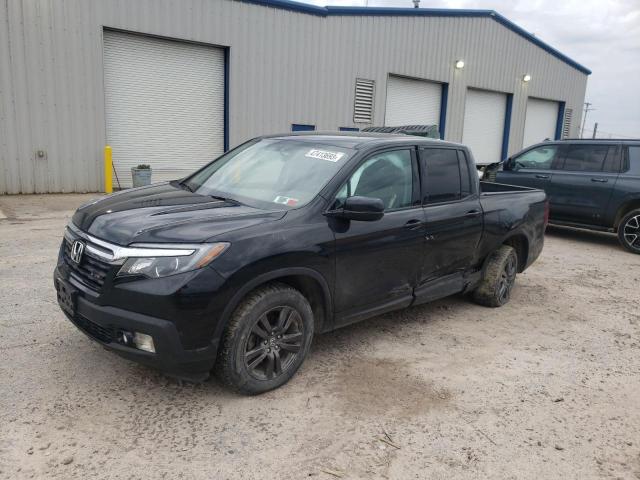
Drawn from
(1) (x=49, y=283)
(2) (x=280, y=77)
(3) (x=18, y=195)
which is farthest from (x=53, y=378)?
(2) (x=280, y=77)

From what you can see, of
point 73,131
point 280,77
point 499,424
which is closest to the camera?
point 499,424

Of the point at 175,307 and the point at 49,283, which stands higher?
the point at 175,307

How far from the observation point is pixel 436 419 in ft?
10.7

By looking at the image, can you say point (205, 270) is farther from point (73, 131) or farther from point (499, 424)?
point (73, 131)

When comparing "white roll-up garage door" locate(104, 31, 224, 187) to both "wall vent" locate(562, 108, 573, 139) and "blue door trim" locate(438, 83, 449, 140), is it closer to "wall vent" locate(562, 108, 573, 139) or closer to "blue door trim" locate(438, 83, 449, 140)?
"blue door trim" locate(438, 83, 449, 140)

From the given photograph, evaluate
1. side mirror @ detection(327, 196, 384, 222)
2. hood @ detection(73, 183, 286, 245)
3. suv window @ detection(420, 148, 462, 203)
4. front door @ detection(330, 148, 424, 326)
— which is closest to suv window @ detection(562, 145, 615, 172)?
suv window @ detection(420, 148, 462, 203)

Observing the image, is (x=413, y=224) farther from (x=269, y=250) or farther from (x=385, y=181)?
(x=269, y=250)

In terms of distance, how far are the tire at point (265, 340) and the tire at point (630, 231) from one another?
7329 mm

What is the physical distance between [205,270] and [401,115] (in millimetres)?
16611

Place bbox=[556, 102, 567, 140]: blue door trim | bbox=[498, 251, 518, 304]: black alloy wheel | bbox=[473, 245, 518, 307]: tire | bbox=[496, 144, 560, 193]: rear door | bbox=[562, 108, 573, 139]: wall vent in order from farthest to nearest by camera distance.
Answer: bbox=[562, 108, 573, 139]: wall vent → bbox=[556, 102, 567, 140]: blue door trim → bbox=[496, 144, 560, 193]: rear door → bbox=[498, 251, 518, 304]: black alloy wheel → bbox=[473, 245, 518, 307]: tire

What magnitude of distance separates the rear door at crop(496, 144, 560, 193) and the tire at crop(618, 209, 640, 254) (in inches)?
56.9

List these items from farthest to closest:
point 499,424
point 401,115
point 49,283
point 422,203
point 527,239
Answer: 1. point 401,115
2. point 527,239
3. point 49,283
4. point 422,203
5. point 499,424

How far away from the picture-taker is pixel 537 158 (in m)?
10.0

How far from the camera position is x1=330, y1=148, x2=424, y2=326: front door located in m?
3.75
